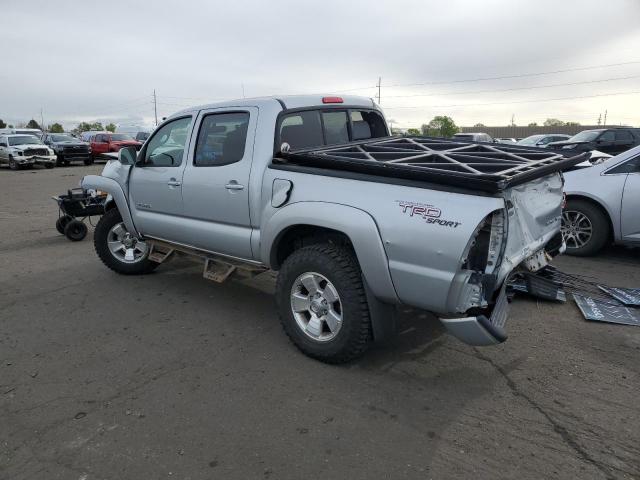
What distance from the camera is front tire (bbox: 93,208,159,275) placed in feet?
19.4

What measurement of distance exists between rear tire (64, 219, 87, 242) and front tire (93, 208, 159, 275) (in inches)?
89.7

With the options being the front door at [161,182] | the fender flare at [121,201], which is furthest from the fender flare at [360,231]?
the fender flare at [121,201]

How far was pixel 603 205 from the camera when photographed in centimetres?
612

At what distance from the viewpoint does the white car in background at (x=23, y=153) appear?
76.9ft

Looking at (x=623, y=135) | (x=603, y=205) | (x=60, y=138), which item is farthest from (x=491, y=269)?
(x=60, y=138)

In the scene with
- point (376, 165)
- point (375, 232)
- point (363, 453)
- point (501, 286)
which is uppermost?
point (376, 165)

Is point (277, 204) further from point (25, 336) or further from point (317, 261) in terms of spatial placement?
point (25, 336)

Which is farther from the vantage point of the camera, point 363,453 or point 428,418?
point 428,418

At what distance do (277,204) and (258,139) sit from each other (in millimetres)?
640

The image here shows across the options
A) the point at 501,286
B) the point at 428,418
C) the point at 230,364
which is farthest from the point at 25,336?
the point at 501,286

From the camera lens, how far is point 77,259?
22.3 feet

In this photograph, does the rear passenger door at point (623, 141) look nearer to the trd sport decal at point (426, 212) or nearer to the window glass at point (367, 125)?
the window glass at point (367, 125)

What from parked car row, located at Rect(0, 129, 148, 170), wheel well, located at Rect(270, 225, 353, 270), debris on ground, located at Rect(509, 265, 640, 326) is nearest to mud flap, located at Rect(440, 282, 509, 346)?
wheel well, located at Rect(270, 225, 353, 270)

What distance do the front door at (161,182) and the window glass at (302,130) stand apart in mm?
1188
